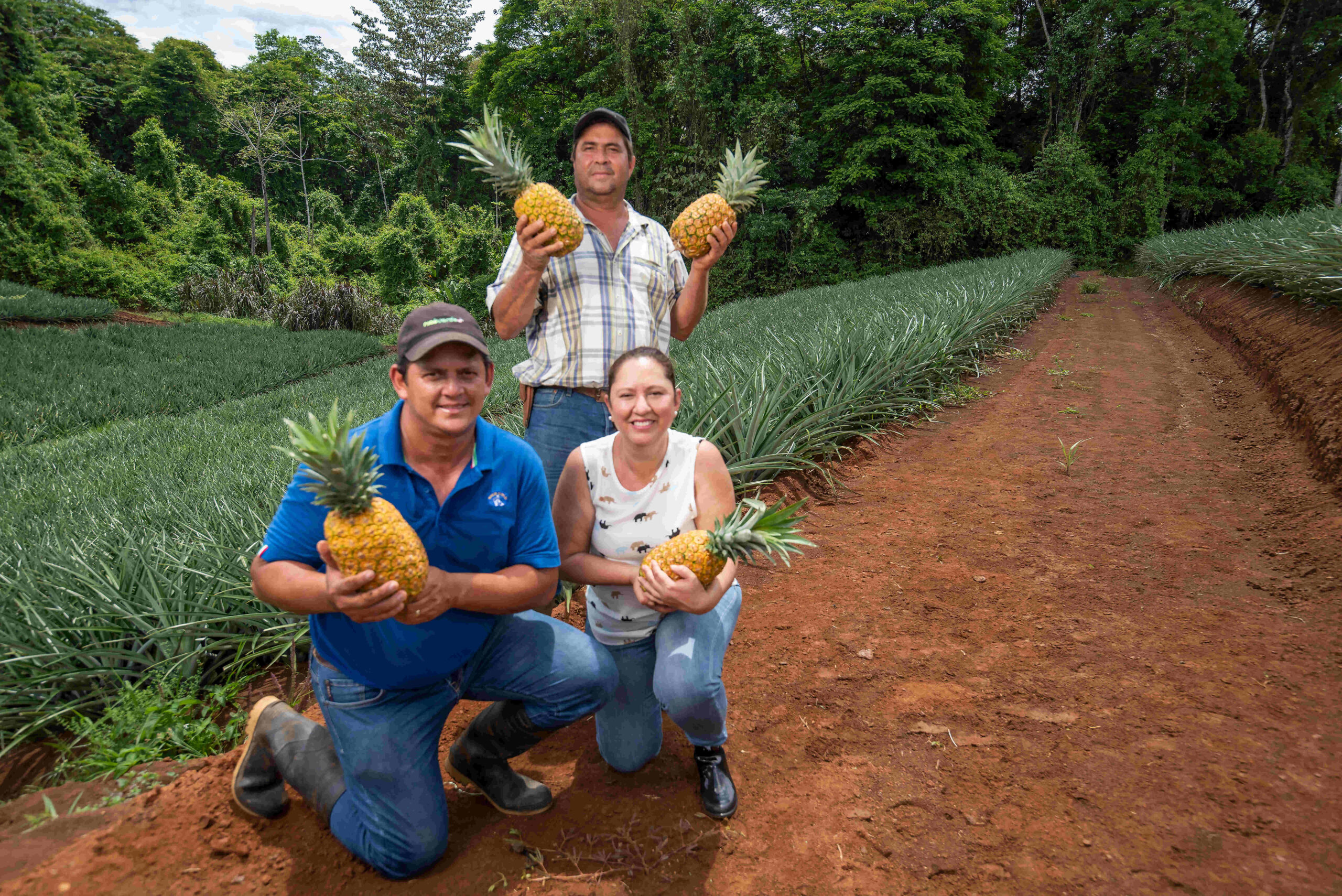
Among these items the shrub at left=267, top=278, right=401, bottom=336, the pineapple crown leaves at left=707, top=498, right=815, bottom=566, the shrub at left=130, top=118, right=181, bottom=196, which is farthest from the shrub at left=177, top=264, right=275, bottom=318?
the pineapple crown leaves at left=707, top=498, right=815, bottom=566

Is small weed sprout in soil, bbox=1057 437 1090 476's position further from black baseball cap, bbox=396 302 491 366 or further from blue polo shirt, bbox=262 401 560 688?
black baseball cap, bbox=396 302 491 366

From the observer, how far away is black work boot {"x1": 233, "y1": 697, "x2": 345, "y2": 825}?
204 cm

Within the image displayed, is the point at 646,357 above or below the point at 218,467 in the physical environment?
above

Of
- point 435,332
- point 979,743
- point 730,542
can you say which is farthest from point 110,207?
point 979,743

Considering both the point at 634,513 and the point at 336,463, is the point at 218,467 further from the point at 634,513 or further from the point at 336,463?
the point at 336,463

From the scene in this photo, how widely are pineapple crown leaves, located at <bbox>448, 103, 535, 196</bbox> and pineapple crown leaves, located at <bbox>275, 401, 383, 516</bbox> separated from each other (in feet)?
4.05

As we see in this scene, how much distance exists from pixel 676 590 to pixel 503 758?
2.84 feet

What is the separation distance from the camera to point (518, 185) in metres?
2.47

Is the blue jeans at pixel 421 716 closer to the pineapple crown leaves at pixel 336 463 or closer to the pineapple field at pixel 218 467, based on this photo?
the pineapple crown leaves at pixel 336 463

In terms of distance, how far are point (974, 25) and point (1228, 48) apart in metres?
9.85

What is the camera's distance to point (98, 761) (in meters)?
2.26

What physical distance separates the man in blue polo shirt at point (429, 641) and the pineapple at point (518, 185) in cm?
59

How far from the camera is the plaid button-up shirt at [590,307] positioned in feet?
8.54

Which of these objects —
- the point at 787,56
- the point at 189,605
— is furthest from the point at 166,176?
the point at 189,605
